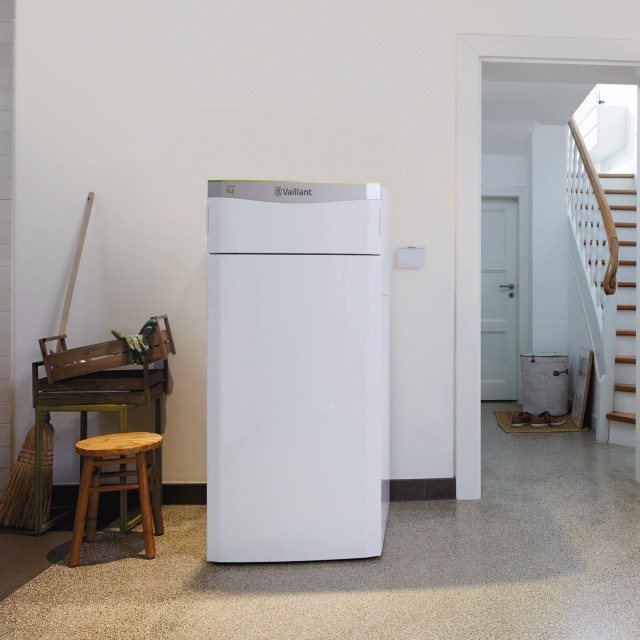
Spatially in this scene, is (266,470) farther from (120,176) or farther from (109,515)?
(120,176)

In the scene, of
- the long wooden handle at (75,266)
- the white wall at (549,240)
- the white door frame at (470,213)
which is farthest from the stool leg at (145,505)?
the white wall at (549,240)

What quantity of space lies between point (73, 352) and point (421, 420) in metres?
1.53

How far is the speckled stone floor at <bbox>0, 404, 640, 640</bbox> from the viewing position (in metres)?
1.61

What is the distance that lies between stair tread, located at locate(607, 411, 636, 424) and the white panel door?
1.81 meters

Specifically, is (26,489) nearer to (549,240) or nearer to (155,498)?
(155,498)

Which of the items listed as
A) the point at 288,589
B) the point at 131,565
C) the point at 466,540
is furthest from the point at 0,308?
the point at 466,540

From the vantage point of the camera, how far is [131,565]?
2.04 meters

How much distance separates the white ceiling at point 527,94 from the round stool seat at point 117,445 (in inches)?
88.2

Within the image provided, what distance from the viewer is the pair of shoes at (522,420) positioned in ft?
14.7

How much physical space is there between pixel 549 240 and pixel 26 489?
15.0ft

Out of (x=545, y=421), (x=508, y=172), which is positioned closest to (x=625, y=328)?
(x=545, y=421)

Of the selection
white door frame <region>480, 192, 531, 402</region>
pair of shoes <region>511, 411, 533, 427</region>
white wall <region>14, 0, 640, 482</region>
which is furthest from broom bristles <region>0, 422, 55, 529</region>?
white door frame <region>480, 192, 531, 402</region>

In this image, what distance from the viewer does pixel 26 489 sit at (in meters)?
2.45

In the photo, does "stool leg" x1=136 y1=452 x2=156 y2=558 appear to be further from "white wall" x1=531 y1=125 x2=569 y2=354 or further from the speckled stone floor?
"white wall" x1=531 y1=125 x2=569 y2=354
